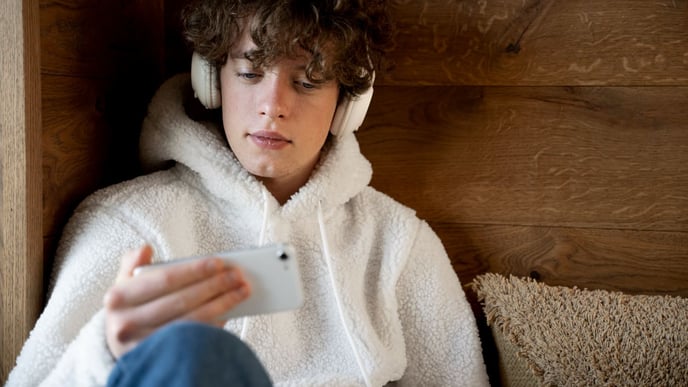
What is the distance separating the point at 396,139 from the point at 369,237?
221 millimetres

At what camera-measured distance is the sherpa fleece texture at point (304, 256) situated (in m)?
0.91

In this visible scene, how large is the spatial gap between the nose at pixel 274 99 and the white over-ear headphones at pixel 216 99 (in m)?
0.10

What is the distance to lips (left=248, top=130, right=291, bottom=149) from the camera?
96 centimetres

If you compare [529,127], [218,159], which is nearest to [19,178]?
[218,159]

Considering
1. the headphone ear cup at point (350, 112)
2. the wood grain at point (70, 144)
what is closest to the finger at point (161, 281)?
the wood grain at point (70, 144)

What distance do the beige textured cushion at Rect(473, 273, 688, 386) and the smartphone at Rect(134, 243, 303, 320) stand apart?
1.58ft

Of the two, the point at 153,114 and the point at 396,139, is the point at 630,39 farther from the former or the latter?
the point at 153,114

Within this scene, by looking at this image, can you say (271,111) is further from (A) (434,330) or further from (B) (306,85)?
(A) (434,330)

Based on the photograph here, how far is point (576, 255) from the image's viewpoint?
3.95ft

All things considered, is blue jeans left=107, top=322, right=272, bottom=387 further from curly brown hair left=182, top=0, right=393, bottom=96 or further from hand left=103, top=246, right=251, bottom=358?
curly brown hair left=182, top=0, right=393, bottom=96

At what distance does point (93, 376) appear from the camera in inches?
28.0

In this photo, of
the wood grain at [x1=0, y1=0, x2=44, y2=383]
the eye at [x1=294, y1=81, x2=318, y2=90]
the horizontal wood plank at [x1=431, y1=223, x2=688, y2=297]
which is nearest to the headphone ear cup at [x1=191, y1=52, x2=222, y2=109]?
the eye at [x1=294, y1=81, x2=318, y2=90]

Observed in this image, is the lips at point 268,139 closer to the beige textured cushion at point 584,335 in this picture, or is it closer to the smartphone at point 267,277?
the smartphone at point 267,277

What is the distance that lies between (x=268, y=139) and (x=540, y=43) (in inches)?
20.6
